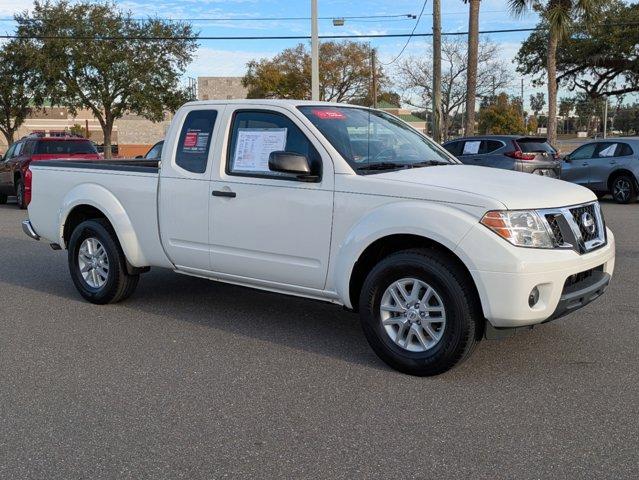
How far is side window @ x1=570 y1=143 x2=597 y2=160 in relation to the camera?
1756cm

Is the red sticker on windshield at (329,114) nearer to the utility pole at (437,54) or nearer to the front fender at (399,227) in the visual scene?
the front fender at (399,227)

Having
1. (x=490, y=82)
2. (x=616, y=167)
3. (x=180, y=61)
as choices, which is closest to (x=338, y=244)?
(x=616, y=167)

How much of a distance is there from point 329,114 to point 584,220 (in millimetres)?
2080

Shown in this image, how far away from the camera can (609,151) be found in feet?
56.4

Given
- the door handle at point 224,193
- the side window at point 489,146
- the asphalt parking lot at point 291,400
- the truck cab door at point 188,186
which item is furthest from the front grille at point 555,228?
the side window at point 489,146

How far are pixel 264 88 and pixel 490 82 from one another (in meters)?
17.7

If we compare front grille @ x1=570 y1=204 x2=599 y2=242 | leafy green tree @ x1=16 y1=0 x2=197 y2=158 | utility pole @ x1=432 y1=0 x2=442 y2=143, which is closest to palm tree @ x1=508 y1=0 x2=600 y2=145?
utility pole @ x1=432 y1=0 x2=442 y2=143

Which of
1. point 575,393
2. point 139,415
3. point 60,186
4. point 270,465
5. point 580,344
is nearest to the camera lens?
point 270,465

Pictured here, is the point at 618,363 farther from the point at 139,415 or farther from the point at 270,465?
the point at 139,415

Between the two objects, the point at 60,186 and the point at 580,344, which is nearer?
the point at 580,344

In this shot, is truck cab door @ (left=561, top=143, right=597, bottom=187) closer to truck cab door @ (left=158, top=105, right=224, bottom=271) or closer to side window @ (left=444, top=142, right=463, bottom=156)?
side window @ (left=444, top=142, right=463, bottom=156)

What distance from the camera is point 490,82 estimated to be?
54469 mm

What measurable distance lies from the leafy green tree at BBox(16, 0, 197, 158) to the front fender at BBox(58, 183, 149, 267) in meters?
28.7

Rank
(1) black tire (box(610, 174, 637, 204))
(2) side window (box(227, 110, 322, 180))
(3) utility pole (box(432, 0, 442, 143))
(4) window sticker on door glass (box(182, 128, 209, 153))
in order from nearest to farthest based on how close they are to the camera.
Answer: (2) side window (box(227, 110, 322, 180))
(4) window sticker on door glass (box(182, 128, 209, 153))
(1) black tire (box(610, 174, 637, 204))
(3) utility pole (box(432, 0, 442, 143))
